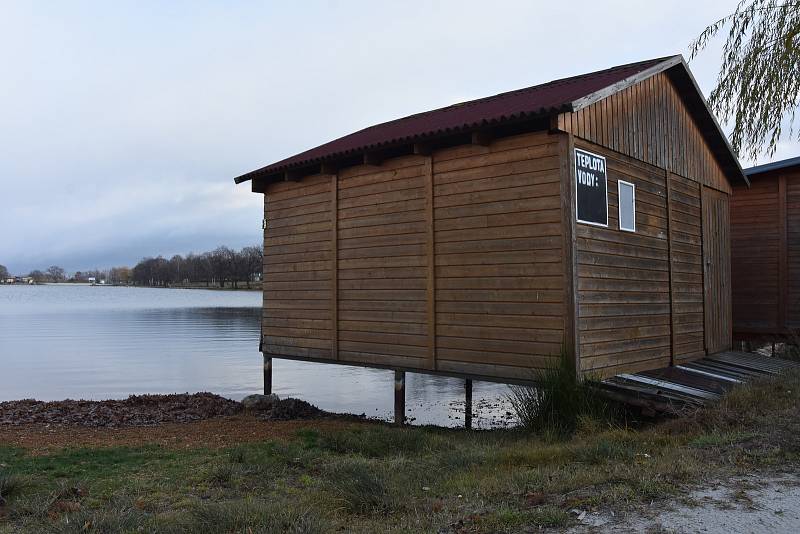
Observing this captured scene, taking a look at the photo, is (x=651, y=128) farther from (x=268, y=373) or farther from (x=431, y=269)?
(x=268, y=373)

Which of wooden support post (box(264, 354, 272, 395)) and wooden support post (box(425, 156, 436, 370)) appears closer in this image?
wooden support post (box(425, 156, 436, 370))

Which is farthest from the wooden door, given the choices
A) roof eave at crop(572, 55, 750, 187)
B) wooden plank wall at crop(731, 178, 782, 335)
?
wooden plank wall at crop(731, 178, 782, 335)

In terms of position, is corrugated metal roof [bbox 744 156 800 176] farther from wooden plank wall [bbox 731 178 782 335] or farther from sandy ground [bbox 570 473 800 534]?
sandy ground [bbox 570 473 800 534]

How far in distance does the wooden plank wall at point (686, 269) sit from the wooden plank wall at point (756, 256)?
148 inches

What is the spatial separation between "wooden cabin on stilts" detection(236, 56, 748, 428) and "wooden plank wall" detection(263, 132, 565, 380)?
26 millimetres

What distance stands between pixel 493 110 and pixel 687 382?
5.03 metres

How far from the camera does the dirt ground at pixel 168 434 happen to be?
940 cm

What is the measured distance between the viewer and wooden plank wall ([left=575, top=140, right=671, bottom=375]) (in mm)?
9203

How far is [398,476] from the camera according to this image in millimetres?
6160

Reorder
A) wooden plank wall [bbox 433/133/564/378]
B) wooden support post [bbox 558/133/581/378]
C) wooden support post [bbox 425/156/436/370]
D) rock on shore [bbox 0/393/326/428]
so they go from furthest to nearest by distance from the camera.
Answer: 1. rock on shore [bbox 0/393/326/428]
2. wooden support post [bbox 425/156/436/370]
3. wooden plank wall [bbox 433/133/564/378]
4. wooden support post [bbox 558/133/581/378]

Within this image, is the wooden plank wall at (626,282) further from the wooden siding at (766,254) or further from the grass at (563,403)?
the wooden siding at (766,254)

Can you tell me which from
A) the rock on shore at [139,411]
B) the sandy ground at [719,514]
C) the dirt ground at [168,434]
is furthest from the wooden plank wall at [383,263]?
the sandy ground at [719,514]

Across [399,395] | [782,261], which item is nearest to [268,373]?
[399,395]

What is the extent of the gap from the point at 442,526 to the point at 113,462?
509 centimetres
